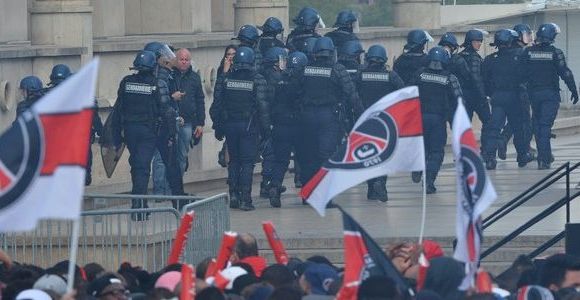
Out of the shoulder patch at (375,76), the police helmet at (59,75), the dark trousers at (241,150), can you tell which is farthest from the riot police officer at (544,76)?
the police helmet at (59,75)

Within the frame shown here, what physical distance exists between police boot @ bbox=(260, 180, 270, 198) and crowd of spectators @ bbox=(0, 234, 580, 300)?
345 inches

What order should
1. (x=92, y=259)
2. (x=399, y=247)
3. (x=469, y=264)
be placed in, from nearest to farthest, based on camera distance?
1. (x=469, y=264)
2. (x=399, y=247)
3. (x=92, y=259)

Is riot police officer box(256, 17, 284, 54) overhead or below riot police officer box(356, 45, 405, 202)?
overhead

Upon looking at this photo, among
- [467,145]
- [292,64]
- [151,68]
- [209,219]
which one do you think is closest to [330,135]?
[292,64]

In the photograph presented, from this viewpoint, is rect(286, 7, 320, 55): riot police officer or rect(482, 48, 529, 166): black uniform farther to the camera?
rect(482, 48, 529, 166): black uniform

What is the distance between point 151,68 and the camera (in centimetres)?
2008

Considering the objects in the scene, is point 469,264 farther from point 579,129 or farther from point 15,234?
point 579,129

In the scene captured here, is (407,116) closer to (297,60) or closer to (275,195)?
(297,60)

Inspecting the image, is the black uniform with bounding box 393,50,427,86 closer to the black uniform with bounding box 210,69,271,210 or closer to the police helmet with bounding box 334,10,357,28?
the police helmet with bounding box 334,10,357,28

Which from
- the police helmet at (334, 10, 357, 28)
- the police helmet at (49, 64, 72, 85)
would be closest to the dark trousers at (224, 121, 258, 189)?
the police helmet at (49, 64, 72, 85)

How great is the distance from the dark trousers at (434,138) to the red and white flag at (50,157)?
43.4 ft

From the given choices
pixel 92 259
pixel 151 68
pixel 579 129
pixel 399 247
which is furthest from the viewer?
pixel 579 129

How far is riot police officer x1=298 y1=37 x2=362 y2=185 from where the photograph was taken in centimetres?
2108

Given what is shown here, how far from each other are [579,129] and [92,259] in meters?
17.9
